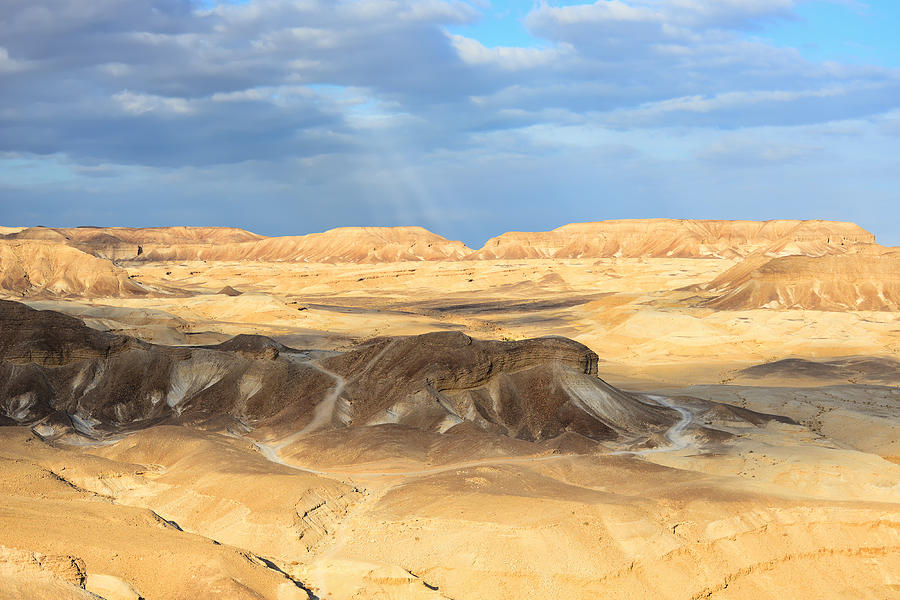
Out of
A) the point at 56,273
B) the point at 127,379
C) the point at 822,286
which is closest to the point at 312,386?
the point at 127,379

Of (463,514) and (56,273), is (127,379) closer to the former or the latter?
(463,514)

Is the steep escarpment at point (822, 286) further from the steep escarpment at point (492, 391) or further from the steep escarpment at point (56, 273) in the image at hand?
the steep escarpment at point (56, 273)

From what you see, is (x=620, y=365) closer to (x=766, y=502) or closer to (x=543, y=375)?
(x=543, y=375)

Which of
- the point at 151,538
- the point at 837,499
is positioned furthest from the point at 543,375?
the point at 151,538

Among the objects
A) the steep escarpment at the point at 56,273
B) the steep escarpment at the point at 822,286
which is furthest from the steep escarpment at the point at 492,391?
the steep escarpment at the point at 56,273

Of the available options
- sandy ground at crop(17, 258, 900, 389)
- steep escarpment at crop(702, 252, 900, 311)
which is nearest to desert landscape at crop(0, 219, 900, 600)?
sandy ground at crop(17, 258, 900, 389)
